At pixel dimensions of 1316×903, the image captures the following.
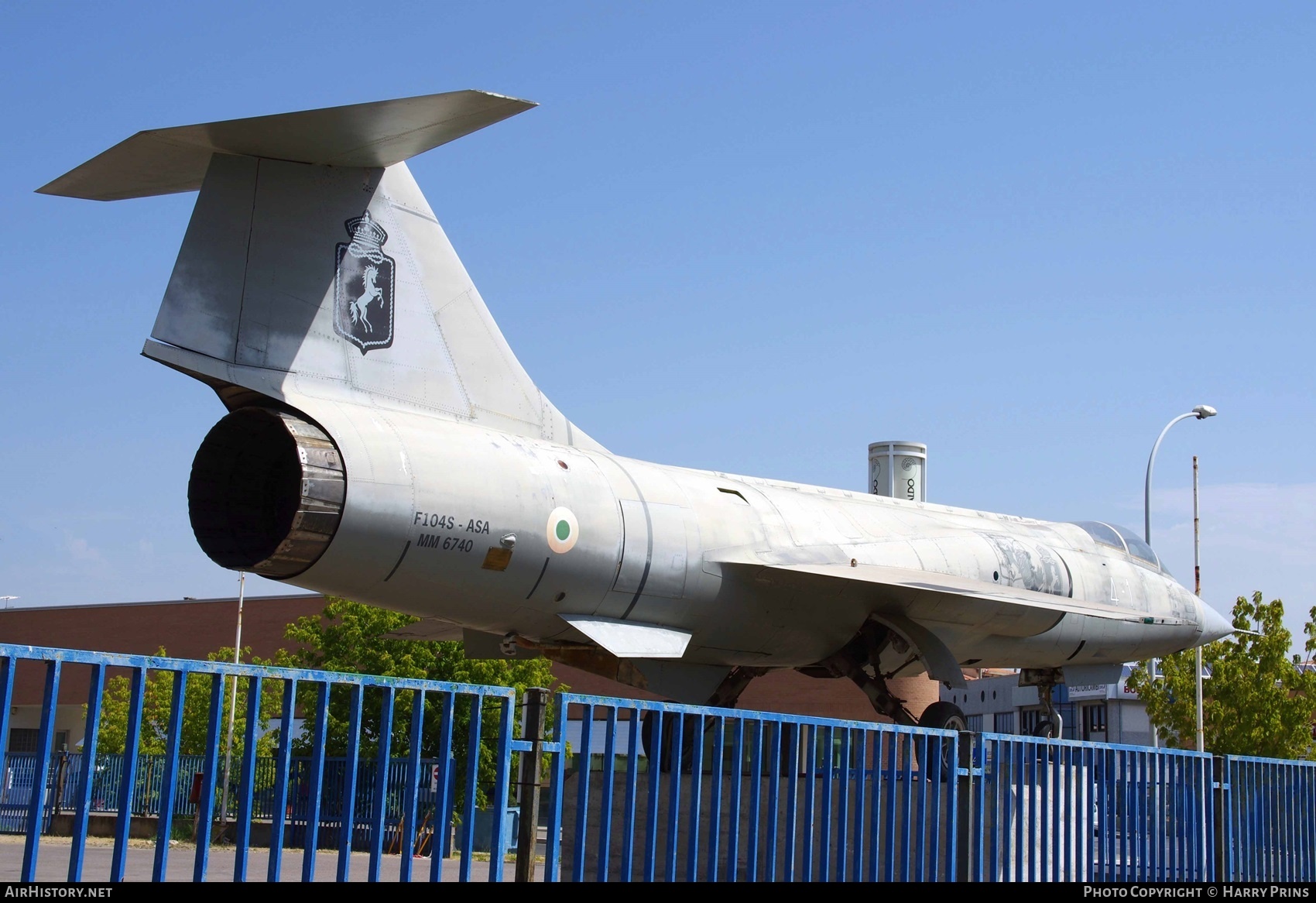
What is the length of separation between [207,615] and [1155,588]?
34.9m

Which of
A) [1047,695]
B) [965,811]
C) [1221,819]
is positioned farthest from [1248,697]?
[965,811]

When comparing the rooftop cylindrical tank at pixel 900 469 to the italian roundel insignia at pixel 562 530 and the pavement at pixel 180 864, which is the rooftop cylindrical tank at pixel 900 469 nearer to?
the pavement at pixel 180 864

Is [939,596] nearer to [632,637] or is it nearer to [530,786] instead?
[632,637]

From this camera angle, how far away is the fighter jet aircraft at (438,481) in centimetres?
858

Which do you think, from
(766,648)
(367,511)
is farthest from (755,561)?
(367,511)

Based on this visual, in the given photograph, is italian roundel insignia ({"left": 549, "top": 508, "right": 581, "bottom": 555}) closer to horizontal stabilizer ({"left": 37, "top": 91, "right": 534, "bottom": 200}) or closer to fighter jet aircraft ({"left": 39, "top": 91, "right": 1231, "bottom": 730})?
fighter jet aircraft ({"left": 39, "top": 91, "right": 1231, "bottom": 730})

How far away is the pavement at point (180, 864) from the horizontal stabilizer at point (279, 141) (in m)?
6.08

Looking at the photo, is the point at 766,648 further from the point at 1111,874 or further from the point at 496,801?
the point at 496,801

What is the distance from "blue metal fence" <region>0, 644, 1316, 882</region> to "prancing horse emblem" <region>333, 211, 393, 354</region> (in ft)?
9.81

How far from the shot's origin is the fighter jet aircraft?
28.1ft

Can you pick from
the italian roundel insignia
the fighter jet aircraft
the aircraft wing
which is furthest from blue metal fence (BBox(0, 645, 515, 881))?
the aircraft wing

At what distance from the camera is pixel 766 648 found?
11969 millimetres

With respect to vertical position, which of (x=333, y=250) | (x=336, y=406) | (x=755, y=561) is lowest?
(x=755, y=561)

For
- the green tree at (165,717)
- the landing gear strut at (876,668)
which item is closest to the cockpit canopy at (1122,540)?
the landing gear strut at (876,668)
